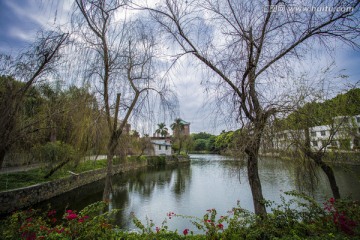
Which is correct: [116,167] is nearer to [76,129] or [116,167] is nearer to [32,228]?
[76,129]

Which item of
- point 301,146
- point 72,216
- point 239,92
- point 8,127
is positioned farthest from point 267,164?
point 8,127

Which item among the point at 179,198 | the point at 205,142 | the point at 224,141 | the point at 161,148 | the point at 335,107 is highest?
the point at 335,107

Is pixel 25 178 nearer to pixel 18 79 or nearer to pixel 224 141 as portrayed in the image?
pixel 18 79

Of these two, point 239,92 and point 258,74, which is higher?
point 258,74

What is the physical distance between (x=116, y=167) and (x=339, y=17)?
22688 millimetres

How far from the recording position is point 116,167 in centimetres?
2223

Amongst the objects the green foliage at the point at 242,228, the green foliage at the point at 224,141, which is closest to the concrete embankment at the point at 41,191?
the green foliage at the point at 242,228

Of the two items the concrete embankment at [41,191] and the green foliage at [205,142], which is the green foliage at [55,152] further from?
the green foliage at [205,142]

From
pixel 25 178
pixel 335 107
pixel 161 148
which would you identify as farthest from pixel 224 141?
pixel 161 148

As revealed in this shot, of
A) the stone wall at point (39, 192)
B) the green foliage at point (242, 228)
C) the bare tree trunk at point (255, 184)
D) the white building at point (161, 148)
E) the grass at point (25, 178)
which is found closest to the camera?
the green foliage at point (242, 228)

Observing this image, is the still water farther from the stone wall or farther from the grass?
the grass

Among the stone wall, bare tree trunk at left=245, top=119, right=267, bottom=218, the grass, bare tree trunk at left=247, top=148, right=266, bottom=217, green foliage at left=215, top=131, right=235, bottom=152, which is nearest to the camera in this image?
bare tree trunk at left=245, top=119, right=267, bottom=218

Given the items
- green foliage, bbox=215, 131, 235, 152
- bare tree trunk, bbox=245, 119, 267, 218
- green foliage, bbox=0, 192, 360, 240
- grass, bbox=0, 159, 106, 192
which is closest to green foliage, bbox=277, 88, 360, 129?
bare tree trunk, bbox=245, 119, 267, 218

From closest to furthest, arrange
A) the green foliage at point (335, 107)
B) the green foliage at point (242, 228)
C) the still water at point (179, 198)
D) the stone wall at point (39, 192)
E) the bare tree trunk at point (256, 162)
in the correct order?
the green foliage at point (242, 228)
the bare tree trunk at point (256, 162)
the green foliage at point (335, 107)
the stone wall at point (39, 192)
the still water at point (179, 198)
